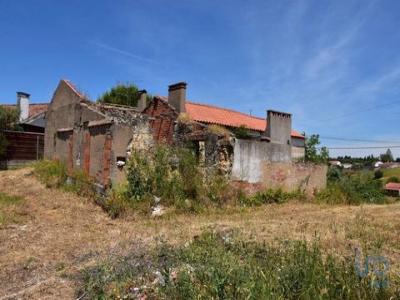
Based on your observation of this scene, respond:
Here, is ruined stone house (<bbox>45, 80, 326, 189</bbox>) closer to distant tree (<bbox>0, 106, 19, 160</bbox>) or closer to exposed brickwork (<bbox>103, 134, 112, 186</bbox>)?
exposed brickwork (<bbox>103, 134, 112, 186</bbox>)

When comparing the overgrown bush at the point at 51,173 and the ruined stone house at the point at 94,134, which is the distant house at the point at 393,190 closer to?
the ruined stone house at the point at 94,134

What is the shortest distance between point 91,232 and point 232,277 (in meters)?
5.77

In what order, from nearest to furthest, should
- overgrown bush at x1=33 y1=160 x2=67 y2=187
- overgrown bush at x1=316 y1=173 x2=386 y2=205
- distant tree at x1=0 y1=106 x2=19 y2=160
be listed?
overgrown bush at x1=33 y1=160 x2=67 y2=187 < overgrown bush at x1=316 y1=173 x2=386 y2=205 < distant tree at x1=0 y1=106 x2=19 y2=160

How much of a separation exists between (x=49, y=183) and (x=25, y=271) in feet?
29.1

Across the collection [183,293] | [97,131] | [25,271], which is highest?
[97,131]

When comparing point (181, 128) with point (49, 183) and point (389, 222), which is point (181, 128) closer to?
point (49, 183)

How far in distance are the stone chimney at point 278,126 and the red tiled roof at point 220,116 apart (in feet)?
3.48

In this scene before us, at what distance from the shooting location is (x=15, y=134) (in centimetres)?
2173

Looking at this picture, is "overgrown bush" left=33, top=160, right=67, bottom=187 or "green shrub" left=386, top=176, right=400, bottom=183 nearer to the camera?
"overgrown bush" left=33, top=160, right=67, bottom=187

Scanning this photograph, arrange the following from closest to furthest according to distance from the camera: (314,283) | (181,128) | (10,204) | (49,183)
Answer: (314,283) < (10,204) < (49,183) < (181,128)

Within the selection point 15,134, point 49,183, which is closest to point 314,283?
point 49,183

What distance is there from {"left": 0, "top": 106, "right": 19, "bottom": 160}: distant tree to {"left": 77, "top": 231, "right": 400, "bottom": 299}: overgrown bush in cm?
1737

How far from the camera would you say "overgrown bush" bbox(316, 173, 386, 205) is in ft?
56.2

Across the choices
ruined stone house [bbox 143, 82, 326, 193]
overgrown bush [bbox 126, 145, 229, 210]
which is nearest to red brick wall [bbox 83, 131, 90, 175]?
overgrown bush [bbox 126, 145, 229, 210]
